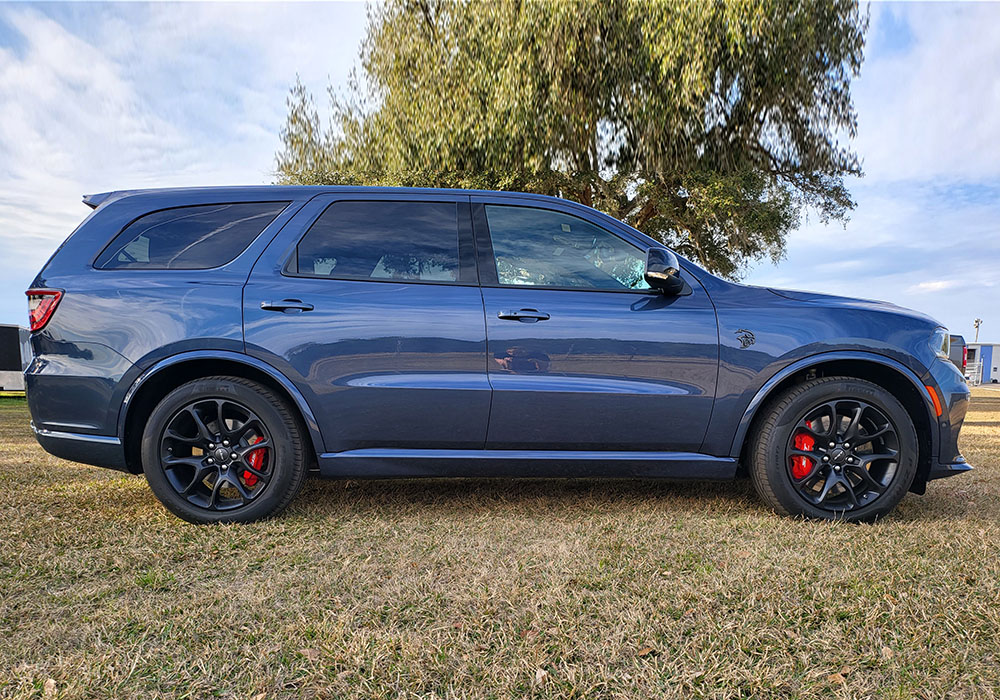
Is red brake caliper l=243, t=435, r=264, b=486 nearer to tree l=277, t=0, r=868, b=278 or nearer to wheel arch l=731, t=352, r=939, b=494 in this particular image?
wheel arch l=731, t=352, r=939, b=494

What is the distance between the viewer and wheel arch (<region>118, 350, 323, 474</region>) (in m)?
3.63

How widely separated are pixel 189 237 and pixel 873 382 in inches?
159

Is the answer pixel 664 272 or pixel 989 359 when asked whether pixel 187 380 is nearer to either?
pixel 664 272

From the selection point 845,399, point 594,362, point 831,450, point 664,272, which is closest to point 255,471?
point 594,362

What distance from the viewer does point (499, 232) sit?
3.91m

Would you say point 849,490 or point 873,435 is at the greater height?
point 873,435

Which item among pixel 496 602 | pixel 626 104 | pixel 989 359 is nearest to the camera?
pixel 496 602

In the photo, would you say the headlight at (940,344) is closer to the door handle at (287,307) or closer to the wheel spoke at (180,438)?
the door handle at (287,307)

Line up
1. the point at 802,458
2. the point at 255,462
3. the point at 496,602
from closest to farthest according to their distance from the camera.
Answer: the point at 496,602 < the point at 255,462 < the point at 802,458

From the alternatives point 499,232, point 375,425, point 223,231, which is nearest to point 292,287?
point 223,231

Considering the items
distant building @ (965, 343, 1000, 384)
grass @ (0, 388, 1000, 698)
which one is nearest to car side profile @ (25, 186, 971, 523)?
→ grass @ (0, 388, 1000, 698)

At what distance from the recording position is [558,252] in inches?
152

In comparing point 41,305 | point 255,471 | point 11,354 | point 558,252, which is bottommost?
point 11,354

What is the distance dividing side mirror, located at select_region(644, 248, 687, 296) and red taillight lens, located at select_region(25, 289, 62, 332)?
3.22 meters
